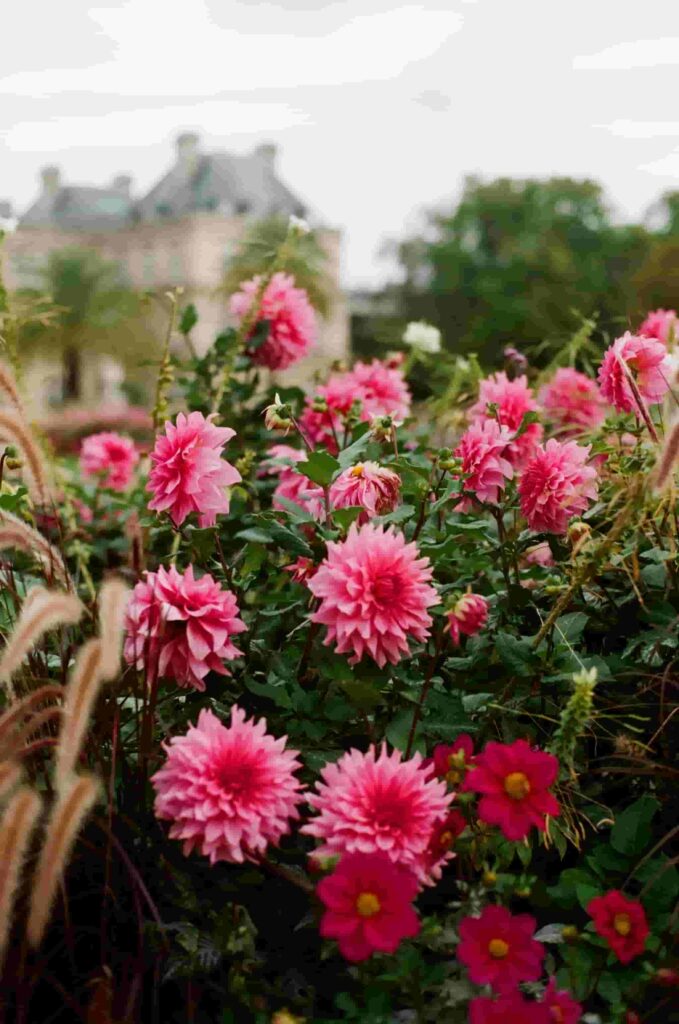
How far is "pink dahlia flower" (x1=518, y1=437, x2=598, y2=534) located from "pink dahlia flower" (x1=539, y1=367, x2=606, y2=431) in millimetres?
897

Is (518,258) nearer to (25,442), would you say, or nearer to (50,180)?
(50,180)

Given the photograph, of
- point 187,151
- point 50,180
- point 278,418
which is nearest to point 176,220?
point 187,151

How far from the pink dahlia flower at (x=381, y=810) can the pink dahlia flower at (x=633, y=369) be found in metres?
0.72

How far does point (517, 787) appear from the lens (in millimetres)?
1244

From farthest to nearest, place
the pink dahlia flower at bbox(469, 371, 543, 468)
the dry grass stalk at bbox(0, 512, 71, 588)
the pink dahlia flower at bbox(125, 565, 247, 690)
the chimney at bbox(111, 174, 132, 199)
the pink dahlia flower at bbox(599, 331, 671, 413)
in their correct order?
the chimney at bbox(111, 174, 132, 199)
the pink dahlia flower at bbox(469, 371, 543, 468)
the pink dahlia flower at bbox(599, 331, 671, 413)
the pink dahlia flower at bbox(125, 565, 247, 690)
the dry grass stalk at bbox(0, 512, 71, 588)

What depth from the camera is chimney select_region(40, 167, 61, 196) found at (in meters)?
44.0

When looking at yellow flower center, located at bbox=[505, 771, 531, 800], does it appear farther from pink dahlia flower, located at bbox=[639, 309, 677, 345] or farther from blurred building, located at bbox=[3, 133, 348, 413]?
blurred building, located at bbox=[3, 133, 348, 413]

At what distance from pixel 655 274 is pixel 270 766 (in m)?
25.4

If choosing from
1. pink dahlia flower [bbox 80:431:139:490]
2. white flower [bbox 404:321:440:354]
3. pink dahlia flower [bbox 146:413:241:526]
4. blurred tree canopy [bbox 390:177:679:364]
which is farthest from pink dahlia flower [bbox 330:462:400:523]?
blurred tree canopy [bbox 390:177:679:364]

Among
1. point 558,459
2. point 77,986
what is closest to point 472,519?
point 558,459

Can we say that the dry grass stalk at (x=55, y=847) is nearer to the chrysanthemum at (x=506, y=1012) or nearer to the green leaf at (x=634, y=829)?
the chrysanthemum at (x=506, y=1012)

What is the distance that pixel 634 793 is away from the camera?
158 centimetres

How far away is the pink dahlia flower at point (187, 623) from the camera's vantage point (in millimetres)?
1407

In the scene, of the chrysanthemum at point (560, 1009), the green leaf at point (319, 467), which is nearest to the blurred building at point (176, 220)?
the green leaf at point (319, 467)
